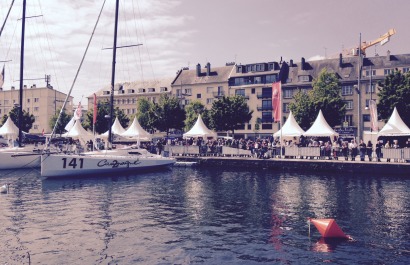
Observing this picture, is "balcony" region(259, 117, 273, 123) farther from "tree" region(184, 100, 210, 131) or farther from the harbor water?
the harbor water

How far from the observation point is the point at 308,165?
129ft

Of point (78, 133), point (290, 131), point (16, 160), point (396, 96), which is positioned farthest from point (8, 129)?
point (396, 96)

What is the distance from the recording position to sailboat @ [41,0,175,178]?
112 ft

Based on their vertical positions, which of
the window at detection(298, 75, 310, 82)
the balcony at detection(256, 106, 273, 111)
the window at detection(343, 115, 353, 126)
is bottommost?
the window at detection(343, 115, 353, 126)

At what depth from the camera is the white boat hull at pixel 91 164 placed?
112ft

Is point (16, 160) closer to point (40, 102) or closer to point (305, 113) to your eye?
point (305, 113)

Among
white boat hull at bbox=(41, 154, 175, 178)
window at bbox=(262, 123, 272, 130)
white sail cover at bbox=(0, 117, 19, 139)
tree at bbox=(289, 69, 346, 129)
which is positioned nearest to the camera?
white boat hull at bbox=(41, 154, 175, 178)

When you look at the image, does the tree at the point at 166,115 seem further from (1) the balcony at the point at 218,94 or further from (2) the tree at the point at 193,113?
(1) the balcony at the point at 218,94

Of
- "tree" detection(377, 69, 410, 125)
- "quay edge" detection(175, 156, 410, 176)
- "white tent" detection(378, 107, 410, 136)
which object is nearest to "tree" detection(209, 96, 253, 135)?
"quay edge" detection(175, 156, 410, 176)

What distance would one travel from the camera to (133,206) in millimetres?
22344

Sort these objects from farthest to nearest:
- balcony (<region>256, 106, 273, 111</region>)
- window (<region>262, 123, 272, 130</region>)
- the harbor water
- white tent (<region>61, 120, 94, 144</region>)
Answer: balcony (<region>256, 106, 273, 111</region>), window (<region>262, 123, 272, 130</region>), white tent (<region>61, 120, 94, 144</region>), the harbor water

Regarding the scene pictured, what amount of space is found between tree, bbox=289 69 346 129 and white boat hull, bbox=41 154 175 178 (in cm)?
3157

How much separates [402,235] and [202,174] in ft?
79.6

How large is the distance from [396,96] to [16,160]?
158 ft
